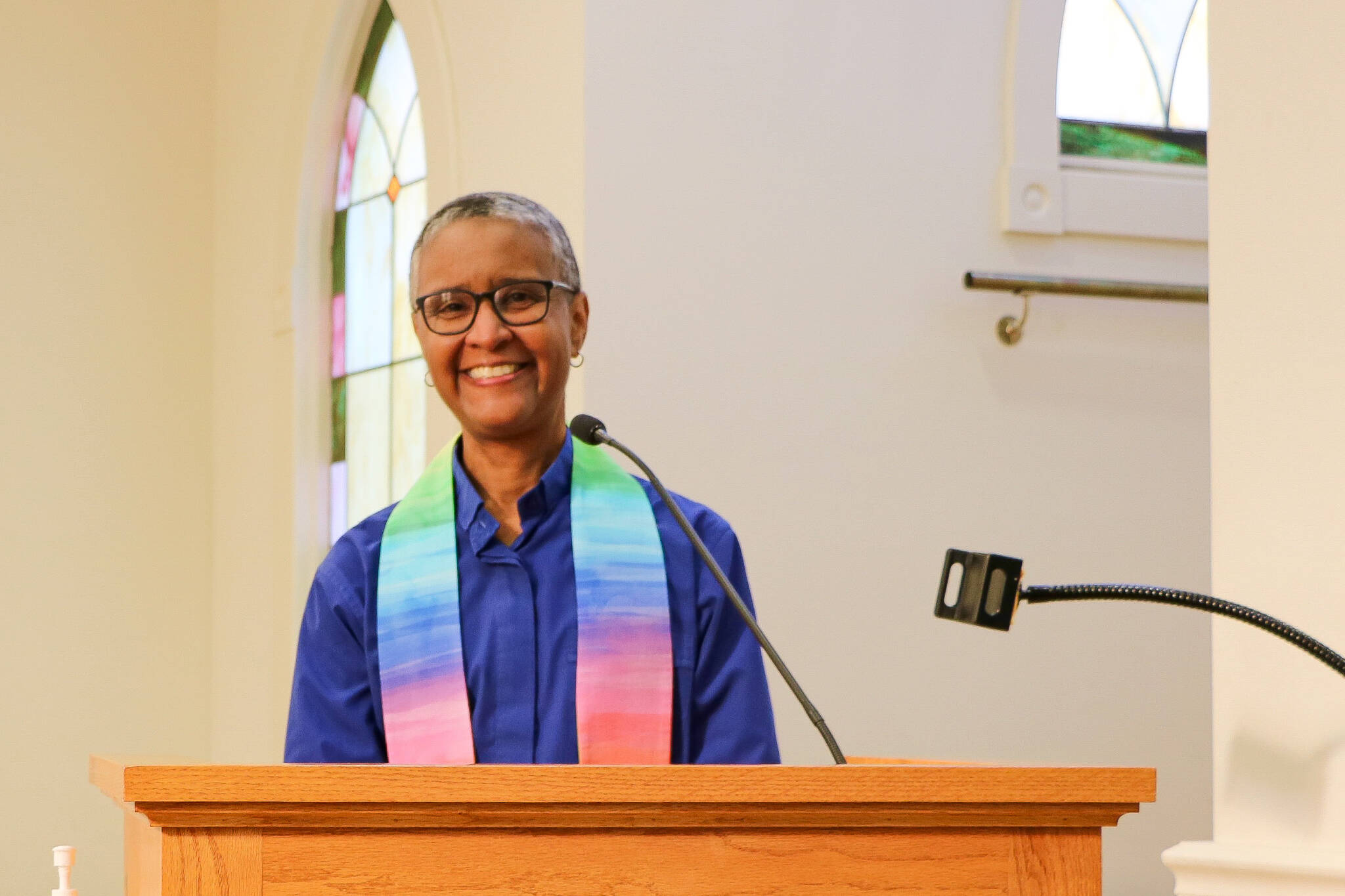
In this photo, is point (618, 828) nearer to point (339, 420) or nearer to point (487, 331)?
point (487, 331)

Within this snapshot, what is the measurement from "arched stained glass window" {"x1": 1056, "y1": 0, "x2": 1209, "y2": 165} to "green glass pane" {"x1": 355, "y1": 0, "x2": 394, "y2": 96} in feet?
7.87

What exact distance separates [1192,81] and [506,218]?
2835 mm

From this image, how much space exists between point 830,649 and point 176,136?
172 inches

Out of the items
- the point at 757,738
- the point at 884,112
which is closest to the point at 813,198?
the point at 884,112

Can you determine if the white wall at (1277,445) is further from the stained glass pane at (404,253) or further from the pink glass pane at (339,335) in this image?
the pink glass pane at (339,335)

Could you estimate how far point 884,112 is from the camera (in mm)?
4078

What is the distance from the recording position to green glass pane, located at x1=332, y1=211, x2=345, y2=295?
20.4ft

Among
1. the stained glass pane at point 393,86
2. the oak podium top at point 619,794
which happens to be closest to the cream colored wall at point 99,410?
the stained glass pane at point 393,86

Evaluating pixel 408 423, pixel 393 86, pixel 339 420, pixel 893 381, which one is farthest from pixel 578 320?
pixel 339 420

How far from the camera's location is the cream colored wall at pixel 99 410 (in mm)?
6762

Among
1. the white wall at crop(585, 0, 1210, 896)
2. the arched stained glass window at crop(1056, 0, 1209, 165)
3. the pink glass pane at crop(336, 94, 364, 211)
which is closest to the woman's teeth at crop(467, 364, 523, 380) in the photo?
the white wall at crop(585, 0, 1210, 896)

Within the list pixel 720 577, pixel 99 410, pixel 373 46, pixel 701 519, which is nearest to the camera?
pixel 720 577

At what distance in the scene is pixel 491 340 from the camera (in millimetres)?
2268

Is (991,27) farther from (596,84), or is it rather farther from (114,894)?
(114,894)
